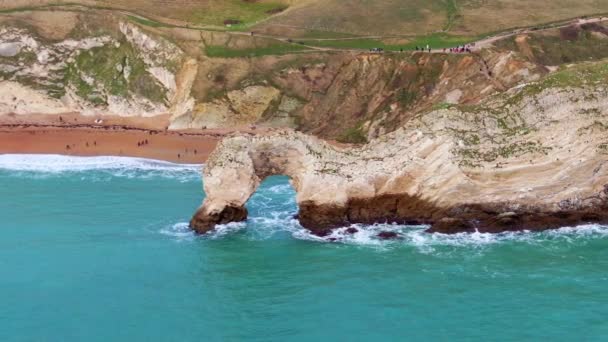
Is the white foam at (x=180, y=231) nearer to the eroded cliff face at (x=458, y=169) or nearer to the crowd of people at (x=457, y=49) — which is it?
the eroded cliff face at (x=458, y=169)

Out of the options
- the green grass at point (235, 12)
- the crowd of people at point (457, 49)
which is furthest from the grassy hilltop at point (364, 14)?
the crowd of people at point (457, 49)

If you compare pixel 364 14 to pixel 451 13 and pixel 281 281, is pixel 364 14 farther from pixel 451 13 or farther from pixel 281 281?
pixel 281 281

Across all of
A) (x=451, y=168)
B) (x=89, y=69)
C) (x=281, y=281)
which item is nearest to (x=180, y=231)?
(x=281, y=281)

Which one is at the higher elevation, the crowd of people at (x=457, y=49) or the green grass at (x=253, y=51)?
the crowd of people at (x=457, y=49)

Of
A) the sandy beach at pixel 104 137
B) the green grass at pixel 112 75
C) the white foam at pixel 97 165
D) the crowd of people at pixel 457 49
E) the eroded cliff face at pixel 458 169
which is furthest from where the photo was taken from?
the green grass at pixel 112 75

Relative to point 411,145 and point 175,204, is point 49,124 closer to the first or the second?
point 175,204

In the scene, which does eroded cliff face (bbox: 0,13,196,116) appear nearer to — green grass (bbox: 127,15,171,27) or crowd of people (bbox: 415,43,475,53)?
green grass (bbox: 127,15,171,27)
